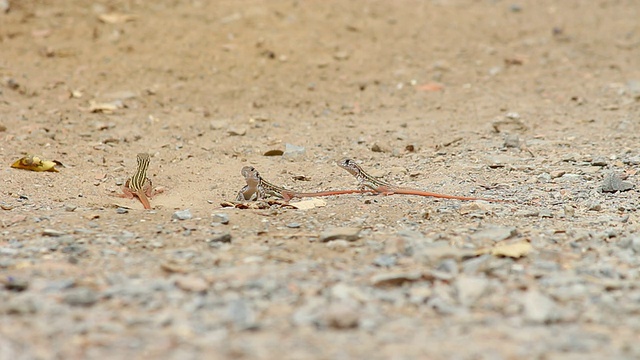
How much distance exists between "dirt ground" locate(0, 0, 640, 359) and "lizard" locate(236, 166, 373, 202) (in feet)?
0.70

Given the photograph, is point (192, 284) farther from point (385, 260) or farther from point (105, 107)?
point (105, 107)

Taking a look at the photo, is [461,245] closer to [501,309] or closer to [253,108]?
[501,309]

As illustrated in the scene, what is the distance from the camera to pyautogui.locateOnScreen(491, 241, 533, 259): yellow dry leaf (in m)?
4.08

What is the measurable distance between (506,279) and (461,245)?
609mm

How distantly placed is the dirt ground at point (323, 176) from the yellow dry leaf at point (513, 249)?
17 mm

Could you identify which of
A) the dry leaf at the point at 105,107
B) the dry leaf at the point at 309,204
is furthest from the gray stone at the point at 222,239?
the dry leaf at the point at 105,107

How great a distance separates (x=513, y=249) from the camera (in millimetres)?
4133

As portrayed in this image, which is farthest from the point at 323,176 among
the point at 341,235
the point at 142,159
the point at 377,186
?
the point at 341,235

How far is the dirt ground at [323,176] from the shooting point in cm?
316

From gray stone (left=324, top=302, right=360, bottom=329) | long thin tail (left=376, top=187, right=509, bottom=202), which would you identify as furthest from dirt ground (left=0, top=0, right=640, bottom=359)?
long thin tail (left=376, top=187, right=509, bottom=202)

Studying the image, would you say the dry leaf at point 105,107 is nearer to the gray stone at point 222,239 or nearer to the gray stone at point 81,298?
the gray stone at point 222,239

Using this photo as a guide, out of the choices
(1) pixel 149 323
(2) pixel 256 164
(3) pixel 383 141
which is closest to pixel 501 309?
(1) pixel 149 323

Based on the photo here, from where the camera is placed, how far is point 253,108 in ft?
28.4

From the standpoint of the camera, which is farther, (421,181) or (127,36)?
(127,36)
